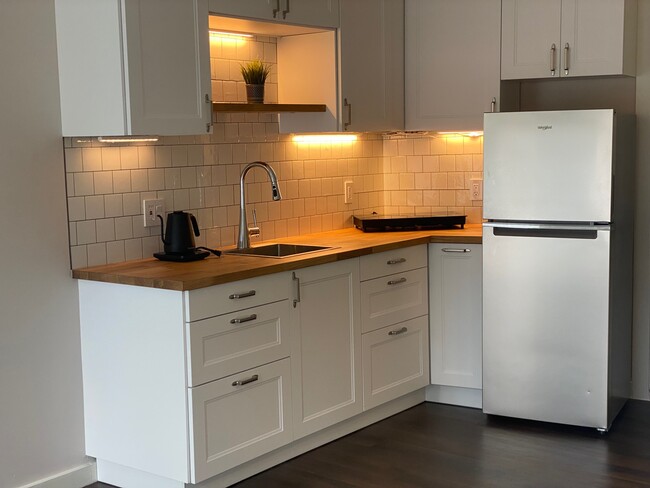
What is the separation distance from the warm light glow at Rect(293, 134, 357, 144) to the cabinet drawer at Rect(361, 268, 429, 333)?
2.79 ft

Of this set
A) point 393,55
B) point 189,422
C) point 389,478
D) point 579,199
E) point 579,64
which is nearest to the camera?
point 189,422

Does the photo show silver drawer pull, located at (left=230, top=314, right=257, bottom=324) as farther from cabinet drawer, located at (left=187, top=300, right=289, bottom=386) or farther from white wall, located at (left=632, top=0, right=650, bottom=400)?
white wall, located at (left=632, top=0, right=650, bottom=400)

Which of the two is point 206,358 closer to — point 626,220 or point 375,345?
point 375,345

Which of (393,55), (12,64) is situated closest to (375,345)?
(393,55)

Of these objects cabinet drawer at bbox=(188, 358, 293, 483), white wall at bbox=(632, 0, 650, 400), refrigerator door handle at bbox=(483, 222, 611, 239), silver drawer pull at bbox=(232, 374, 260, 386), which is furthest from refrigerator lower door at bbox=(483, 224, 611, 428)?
silver drawer pull at bbox=(232, 374, 260, 386)

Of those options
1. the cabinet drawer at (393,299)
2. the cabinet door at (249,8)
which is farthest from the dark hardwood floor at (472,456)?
the cabinet door at (249,8)

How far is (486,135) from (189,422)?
6.21ft

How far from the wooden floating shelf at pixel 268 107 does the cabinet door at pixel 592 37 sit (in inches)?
47.2

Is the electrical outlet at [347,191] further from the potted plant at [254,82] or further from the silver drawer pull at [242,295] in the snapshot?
the silver drawer pull at [242,295]

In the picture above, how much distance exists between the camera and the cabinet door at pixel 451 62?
4.61 metres

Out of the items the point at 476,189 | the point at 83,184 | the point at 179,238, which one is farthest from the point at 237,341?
the point at 476,189

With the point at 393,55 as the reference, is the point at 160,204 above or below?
below

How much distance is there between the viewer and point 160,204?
12.8 ft

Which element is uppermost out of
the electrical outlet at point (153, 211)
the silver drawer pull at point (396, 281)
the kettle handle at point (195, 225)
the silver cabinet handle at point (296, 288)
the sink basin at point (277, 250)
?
the electrical outlet at point (153, 211)
